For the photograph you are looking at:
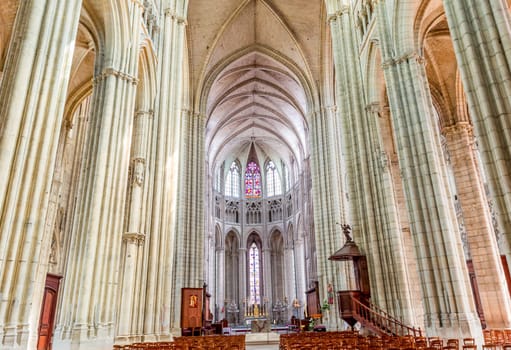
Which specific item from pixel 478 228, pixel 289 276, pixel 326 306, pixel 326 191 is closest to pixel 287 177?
pixel 289 276

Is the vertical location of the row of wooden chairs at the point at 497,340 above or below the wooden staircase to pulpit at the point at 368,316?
below

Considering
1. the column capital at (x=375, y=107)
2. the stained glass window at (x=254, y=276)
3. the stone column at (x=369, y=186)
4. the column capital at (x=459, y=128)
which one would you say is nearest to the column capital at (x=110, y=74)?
the stone column at (x=369, y=186)

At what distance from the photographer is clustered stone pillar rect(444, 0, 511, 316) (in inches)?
251

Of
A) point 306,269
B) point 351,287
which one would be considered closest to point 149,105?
point 351,287

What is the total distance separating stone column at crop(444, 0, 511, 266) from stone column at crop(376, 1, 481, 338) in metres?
2.97

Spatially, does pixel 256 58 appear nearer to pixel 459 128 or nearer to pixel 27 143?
pixel 459 128

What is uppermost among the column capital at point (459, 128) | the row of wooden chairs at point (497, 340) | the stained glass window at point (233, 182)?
the stained glass window at point (233, 182)

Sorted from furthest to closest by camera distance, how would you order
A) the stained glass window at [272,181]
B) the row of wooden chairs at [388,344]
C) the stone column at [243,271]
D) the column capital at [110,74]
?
the stained glass window at [272,181] → the stone column at [243,271] → the column capital at [110,74] → the row of wooden chairs at [388,344]

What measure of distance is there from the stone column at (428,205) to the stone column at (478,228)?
4.77 meters

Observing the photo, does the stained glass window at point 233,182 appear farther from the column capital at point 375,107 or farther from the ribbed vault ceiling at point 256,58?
the column capital at point 375,107

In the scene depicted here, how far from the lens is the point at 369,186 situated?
13883mm

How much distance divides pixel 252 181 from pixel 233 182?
2.21 meters

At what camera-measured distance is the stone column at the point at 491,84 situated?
6371mm

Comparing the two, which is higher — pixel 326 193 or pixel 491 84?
pixel 326 193
